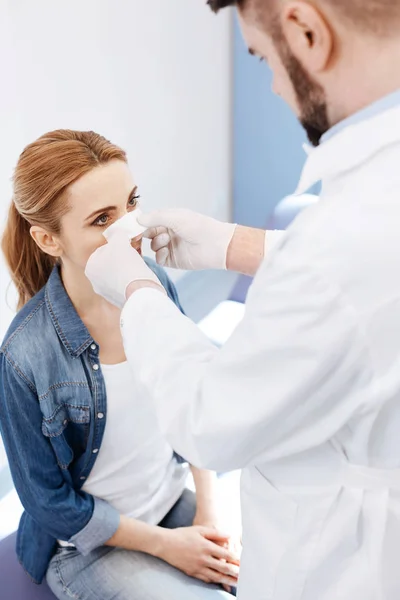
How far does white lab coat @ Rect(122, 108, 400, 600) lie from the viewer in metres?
0.63

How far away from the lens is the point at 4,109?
170 cm

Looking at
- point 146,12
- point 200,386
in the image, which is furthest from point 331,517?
point 146,12

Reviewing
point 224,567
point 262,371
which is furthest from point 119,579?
point 262,371

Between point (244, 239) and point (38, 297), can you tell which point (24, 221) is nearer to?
point (38, 297)

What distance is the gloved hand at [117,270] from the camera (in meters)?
0.96

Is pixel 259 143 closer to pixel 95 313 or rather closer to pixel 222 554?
pixel 95 313

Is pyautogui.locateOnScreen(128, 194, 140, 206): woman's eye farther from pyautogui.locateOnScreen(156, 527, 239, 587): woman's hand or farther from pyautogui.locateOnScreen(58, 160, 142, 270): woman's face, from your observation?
pyautogui.locateOnScreen(156, 527, 239, 587): woman's hand

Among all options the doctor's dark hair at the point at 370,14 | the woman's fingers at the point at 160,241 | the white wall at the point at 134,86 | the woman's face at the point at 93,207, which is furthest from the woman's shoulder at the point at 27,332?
the doctor's dark hair at the point at 370,14

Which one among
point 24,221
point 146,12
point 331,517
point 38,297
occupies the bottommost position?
point 331,517

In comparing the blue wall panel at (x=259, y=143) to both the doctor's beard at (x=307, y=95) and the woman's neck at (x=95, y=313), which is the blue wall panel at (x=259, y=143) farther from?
the doctor's beard at (x=307, y=95)

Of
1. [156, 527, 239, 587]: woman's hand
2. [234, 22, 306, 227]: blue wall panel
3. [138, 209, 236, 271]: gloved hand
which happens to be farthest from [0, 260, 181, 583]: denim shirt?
[234, 22, 306, 227]: blue wall panel

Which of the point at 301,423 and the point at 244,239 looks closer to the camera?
the point at 301,423

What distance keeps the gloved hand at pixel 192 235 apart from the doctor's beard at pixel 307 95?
442 mm

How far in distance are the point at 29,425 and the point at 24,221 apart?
0.40 m
